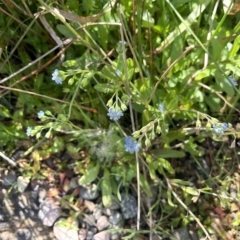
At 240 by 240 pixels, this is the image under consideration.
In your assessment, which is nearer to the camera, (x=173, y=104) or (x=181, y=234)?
(x=173, y=104)

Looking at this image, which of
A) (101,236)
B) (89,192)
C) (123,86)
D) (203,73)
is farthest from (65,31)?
(101,236)

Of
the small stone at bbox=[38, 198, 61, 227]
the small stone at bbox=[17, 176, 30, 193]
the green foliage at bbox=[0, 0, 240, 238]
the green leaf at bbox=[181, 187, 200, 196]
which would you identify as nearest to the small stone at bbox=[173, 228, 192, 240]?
the green foliage at bbox=[0, 0, 240, 238]

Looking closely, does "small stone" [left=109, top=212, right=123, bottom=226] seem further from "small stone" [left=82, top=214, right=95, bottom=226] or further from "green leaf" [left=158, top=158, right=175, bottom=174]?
"green leaf" [left=158, top=158, right=175, bottom=174]

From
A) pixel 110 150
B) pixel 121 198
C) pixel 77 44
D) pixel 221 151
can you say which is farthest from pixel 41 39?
pixel 221 151

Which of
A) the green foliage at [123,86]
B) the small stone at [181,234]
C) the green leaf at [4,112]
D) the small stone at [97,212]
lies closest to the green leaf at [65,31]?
the green foliage at [123,86]

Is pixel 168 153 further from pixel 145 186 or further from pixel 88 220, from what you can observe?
pixel 88 220

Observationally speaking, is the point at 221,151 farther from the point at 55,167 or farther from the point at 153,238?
the point at 55,167
